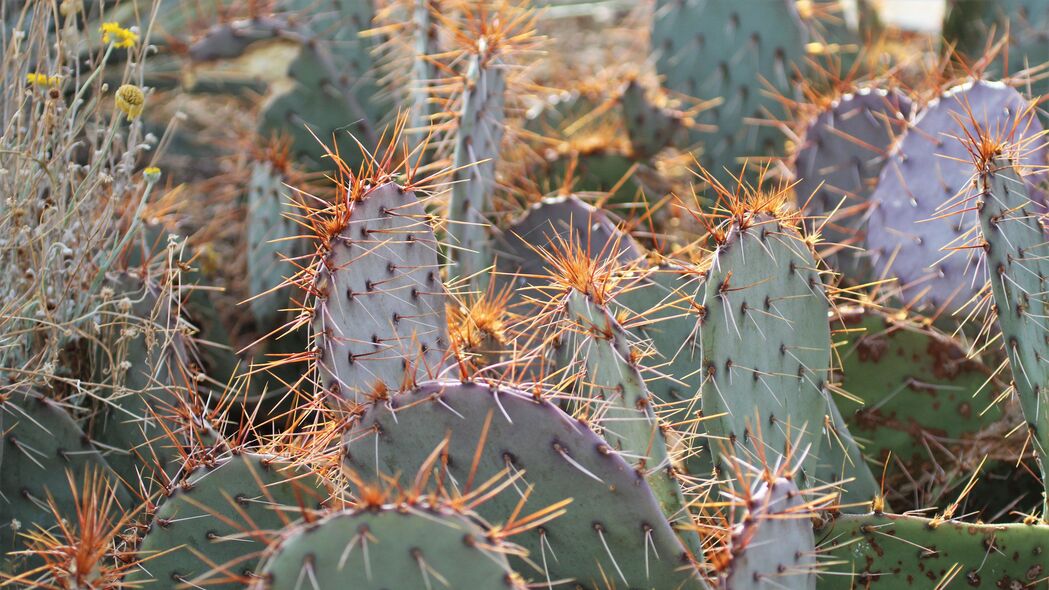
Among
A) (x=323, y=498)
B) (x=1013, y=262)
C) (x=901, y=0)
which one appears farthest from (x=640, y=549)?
(x=901, y=0)

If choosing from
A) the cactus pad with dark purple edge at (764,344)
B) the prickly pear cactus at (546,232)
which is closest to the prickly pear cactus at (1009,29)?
the prickly pear cactus at (546,232)

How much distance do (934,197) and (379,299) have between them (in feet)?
4.08

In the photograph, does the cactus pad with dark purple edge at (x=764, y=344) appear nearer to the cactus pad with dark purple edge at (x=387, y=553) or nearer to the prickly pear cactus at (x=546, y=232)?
the cactus pad with dark purple edge at (x=387, y=553)

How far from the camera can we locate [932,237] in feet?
7.29

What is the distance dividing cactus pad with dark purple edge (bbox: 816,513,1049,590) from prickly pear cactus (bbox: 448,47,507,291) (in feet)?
2.74

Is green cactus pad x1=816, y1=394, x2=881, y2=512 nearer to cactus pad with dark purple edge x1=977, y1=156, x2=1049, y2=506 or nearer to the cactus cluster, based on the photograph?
the cactus cluster

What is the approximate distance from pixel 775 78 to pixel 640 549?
1.92 metres

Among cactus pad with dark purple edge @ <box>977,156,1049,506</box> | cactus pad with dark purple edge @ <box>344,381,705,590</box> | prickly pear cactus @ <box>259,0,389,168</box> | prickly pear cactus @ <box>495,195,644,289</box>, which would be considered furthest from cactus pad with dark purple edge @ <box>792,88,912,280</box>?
cactus pad with dark purple edge @ <box>344,381,705,590</box>

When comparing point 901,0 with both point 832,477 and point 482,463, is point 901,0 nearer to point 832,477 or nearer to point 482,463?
point 832,477

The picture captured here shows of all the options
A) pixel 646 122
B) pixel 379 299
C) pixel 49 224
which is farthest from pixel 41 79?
pixel 646 122

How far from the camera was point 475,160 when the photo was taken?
2107 millimetres

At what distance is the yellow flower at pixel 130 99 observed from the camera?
5.44 ft

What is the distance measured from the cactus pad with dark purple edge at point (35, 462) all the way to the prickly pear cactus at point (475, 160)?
2.43 ft

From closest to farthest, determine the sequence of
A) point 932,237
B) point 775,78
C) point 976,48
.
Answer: point 932,237
point 775,78
point 976,48
